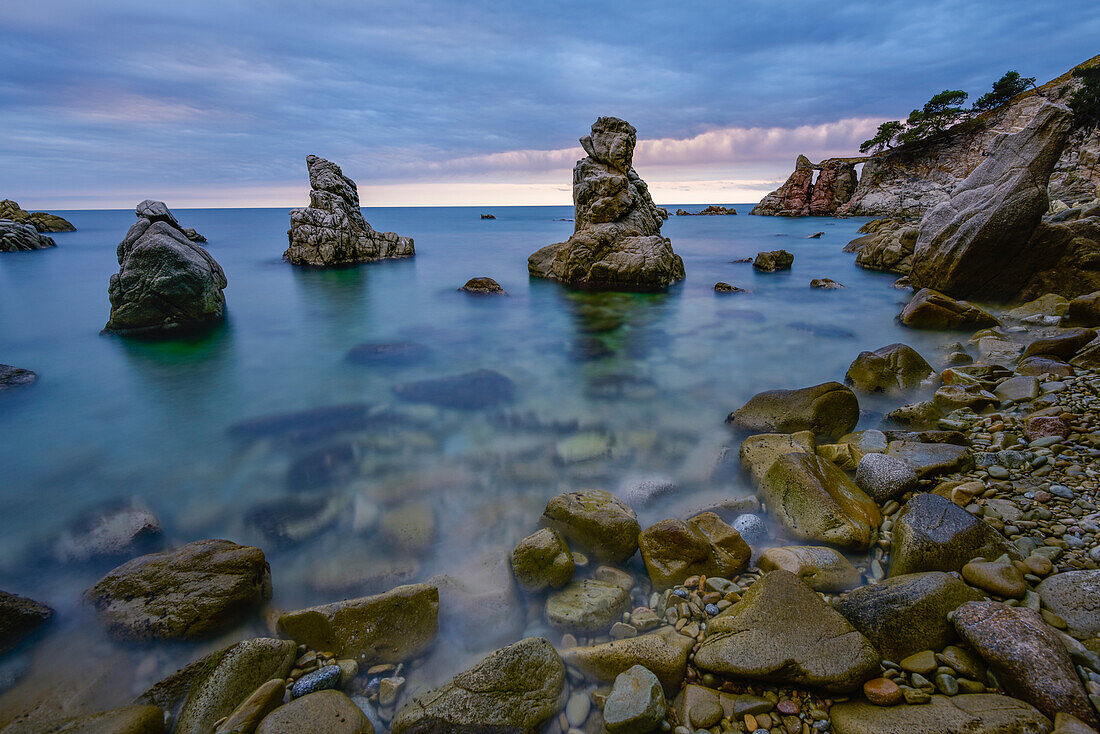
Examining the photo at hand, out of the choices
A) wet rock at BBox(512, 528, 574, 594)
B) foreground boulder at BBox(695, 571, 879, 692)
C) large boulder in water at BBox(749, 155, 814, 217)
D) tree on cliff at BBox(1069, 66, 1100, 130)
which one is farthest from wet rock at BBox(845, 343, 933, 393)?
large boulder in water at BBox(749, 155, 814, 217)

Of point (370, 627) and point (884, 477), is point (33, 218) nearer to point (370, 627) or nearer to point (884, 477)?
point (370, 627)

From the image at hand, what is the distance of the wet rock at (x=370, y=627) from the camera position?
3402 mm

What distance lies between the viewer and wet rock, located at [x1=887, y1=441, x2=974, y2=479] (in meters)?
4.60

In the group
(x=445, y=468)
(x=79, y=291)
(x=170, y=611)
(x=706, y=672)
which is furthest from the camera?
(x=79, y=291)

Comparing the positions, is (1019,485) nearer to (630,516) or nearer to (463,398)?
(630,516)

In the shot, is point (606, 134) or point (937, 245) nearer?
point (937, 245)

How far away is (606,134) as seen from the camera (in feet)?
74.3

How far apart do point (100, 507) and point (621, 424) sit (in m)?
6.62

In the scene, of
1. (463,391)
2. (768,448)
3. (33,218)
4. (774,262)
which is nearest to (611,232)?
(774,262)

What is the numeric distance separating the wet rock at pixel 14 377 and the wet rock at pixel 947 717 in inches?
517

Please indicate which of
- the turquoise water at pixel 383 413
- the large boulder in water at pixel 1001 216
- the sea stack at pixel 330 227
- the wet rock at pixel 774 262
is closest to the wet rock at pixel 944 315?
the turquoise water at pixel 383 413

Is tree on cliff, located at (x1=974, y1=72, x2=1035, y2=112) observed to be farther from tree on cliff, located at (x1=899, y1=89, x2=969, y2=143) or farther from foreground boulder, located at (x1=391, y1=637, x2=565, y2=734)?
foreground boulder, located at (x1=391, y1=637, x2=565, y2=734)

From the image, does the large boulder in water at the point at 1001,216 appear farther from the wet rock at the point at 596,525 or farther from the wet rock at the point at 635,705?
the wet rock at the point at 635,705

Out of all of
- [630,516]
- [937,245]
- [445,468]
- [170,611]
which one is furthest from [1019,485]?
[937,245]
